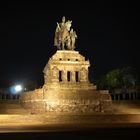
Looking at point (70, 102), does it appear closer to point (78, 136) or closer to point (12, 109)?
point (12, 109)

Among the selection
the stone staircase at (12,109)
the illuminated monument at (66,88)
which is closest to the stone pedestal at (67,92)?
the illuminated monument at (66,88)

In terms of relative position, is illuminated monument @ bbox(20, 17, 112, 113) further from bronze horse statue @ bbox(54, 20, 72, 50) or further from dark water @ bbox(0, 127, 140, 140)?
dark water @ bbox(0, 127, 140, 140)

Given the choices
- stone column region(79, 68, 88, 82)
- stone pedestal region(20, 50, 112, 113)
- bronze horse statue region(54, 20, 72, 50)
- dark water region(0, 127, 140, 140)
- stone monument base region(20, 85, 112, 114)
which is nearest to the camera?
dark water region(0, 127, 140, 140)

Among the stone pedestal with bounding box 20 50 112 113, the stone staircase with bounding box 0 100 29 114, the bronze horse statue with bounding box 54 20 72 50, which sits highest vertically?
the bronze horse statue with bounding box 54 20 72 50

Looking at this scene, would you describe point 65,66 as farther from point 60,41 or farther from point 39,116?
point 39,116

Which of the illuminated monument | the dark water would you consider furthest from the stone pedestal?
the dark water

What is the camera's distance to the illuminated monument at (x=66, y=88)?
43.4 metres

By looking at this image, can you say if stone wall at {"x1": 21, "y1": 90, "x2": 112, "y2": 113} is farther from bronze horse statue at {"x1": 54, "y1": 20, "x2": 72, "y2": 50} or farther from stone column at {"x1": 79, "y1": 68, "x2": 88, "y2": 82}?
bronze horse statue at {"x1": 54, "y1": 20, "x2": 72, "y2": 50}

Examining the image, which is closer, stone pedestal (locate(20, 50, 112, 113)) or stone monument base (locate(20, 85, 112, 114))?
stone monument base (locate(20, 85, 112, 114))

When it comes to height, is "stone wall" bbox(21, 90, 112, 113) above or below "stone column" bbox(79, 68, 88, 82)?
below

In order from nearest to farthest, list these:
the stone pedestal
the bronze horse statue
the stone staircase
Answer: the stone staircase < the stone pedestal < the bronze horse statue

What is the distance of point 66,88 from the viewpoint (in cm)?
4612

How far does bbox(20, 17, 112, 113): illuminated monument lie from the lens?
43.4 m

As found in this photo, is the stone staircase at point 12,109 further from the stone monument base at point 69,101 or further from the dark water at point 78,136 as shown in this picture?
the dark water at point 78,136
